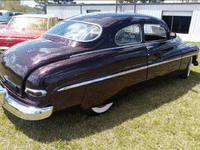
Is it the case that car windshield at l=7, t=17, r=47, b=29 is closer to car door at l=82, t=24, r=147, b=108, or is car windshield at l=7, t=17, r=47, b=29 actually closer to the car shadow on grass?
the car shadow on grass

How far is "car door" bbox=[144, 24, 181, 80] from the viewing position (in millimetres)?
3404

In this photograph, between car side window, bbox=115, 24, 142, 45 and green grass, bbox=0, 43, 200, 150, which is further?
car side window, bbox=115, 24, 142, 45

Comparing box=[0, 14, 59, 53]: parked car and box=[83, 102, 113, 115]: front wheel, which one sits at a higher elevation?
box=[0, 14, 59, 53]: parked car

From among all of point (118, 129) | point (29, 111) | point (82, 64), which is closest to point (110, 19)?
point (82, 64)

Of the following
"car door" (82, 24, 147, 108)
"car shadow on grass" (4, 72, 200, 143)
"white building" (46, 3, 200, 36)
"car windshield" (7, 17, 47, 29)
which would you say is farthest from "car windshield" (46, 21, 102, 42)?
"white building" (46, 3, 200, 36)

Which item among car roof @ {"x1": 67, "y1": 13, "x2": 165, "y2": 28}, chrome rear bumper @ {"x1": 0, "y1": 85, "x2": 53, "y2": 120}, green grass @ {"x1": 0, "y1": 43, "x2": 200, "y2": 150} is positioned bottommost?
green grass @ {"x1": 0, "y1": 43, "x2": 200, "y2": 150}

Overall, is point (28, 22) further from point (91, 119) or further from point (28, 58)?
point (91, 119)

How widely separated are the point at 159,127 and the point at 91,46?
5.41 feet

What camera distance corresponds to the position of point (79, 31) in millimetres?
2955

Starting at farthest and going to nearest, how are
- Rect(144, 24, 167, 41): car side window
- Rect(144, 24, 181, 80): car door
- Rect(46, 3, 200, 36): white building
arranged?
Rect(46, 3, 200, 36): white building < Rect(144, 24, 167, 41): car side window < Rect(144, 24, 181, 80): car door

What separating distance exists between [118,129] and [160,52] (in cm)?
180

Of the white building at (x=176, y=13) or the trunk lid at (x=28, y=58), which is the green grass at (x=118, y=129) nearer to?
the trunk lid at (x=28, y=58)

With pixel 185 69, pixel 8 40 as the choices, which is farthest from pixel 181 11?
pixel 8 40

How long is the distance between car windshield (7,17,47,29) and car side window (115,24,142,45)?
377 centimetres
